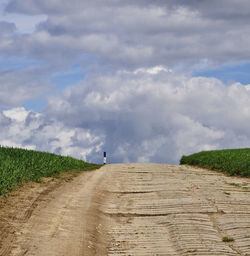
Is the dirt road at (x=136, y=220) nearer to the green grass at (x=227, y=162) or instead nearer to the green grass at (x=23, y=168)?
the green grass at (x=23, y=168)

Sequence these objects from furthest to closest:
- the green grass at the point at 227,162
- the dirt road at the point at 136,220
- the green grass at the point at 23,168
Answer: the green grass at the point at 227,162
the green grass at the point at 23,168
the dirt road at the point at 136,220

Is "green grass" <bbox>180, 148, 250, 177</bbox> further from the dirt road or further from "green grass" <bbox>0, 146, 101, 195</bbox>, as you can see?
"green grass" <bbox>0, 146, 101, 195</bbox>

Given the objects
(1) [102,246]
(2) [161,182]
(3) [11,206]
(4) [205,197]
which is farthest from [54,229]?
(2) [161,182]

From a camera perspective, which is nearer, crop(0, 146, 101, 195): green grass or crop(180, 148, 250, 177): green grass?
crop(0, 146, 101, 195): green grass

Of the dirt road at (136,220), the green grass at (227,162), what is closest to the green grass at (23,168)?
the dirt road at (136,220)

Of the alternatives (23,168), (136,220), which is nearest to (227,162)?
(23,168)

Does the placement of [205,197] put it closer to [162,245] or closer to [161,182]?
[161,182]

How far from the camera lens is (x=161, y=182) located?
57.8 feet

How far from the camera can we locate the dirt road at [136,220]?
9.30 metres

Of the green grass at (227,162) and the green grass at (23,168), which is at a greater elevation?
the green grass at (227,162)

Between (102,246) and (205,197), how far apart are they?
558cm

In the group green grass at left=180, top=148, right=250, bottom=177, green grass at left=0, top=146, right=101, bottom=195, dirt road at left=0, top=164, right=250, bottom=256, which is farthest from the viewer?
green grass at left=180, top=148, right=250, bottom=177

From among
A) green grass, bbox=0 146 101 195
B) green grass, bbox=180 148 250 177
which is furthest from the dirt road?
green grass, bbox=180 148 250 177

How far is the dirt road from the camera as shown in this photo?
9.30 meters
